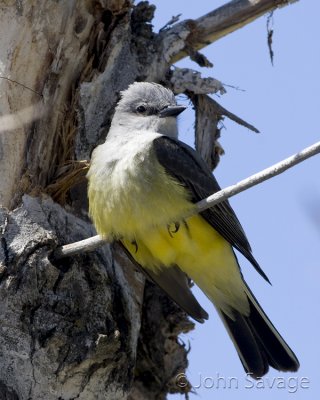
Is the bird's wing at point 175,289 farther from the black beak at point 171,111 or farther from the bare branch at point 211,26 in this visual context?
the bare branch at point 211,26

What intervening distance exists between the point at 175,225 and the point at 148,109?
1.15 metres

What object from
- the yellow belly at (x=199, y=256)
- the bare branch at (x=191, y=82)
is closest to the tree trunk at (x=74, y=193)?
the bare branch at (x=191, y=82)

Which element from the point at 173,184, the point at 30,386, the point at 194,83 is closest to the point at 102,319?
the point at 30,386

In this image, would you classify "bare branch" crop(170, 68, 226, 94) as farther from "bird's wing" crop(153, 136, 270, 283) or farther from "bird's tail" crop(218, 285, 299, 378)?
"bird's tail" crop(218, 285, 299, 378)

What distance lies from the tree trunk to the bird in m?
0.20

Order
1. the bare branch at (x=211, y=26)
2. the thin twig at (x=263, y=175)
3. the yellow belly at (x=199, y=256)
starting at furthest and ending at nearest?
1. the bare branch at (x=211, y=26)
2. the yellow belly at (x=199, y=256)
3. the thin twig at (x=263, y=175)

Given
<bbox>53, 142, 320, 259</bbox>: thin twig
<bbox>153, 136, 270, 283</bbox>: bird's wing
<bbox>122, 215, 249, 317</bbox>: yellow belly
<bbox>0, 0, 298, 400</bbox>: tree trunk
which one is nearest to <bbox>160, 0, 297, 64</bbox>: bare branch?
<bbox>0, 0, 298, 400</bbox>: tree trunk

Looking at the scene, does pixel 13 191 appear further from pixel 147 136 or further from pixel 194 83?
pixel 194 83

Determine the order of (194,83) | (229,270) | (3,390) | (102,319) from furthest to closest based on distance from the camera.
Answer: (194,83), (229,270), (102,319), (3,390)

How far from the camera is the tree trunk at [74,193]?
16.1 ft

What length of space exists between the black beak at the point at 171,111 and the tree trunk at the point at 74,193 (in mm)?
327

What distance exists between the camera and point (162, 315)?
6.06 meters

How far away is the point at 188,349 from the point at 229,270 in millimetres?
666

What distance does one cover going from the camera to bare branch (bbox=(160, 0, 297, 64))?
20.8ft
